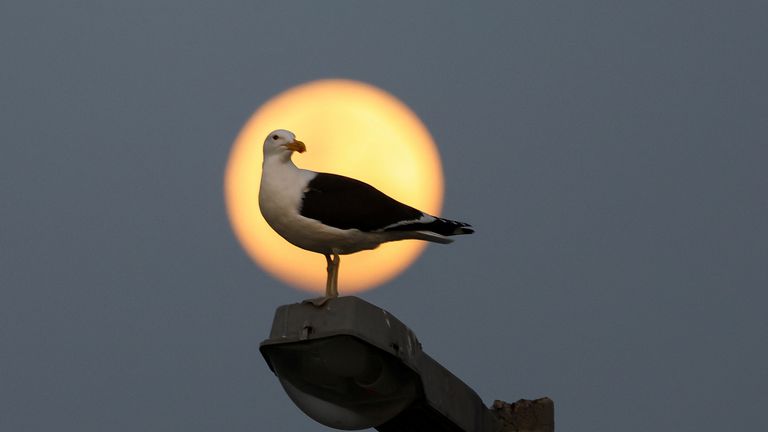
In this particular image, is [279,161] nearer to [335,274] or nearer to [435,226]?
[335,274]

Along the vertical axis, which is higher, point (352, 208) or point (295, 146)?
point (295, 146)

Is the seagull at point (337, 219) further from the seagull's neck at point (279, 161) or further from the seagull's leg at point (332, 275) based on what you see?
the seagull's neck at point (279, 161)

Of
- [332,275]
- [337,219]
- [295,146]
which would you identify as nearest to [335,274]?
[332,275]

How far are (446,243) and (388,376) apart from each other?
2.54 meters

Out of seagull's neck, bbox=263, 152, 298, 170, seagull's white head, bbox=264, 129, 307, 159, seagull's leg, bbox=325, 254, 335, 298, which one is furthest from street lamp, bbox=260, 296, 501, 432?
seagull's white head, bbox=264, 129, 307, 159

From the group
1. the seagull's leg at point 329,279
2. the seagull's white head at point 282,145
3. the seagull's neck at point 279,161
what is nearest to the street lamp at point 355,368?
the seagull's leg at point 329,279

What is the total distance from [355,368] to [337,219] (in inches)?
97.5

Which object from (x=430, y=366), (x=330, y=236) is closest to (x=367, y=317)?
(x=430, y=366)

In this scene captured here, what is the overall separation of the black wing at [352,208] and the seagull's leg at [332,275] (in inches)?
12.9

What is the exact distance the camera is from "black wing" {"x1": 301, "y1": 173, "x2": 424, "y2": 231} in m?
9.06

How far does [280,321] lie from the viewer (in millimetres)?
7020

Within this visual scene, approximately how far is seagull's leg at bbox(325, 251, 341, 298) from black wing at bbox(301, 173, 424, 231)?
327mm

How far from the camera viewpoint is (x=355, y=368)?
6750 millimetres

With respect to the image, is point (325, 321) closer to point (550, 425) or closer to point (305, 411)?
point (305, 411)
